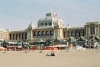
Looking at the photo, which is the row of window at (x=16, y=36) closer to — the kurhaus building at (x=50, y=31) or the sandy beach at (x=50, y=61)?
the kurhaus building at (x=50, y=31)

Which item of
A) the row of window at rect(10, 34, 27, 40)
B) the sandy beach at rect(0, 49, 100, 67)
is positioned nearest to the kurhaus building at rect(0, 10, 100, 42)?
the row of window at rect(10, 34, 27, 40)

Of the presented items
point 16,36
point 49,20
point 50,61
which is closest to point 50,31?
point 49,20

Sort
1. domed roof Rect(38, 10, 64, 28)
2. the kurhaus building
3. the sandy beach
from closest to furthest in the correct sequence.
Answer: the sandy beach, the kurhaus building, domed roof Rect(38, 10, 64, 28)

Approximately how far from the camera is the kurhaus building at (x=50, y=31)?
99.1 m

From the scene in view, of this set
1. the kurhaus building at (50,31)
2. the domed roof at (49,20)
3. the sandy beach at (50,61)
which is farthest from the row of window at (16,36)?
the sandy beach at (50,61)

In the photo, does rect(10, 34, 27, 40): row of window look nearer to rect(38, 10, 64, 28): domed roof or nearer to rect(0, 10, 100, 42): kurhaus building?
rect(0, 10, 100, 42): kurhaus building

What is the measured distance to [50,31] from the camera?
362ft

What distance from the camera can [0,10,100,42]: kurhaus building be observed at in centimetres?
9906

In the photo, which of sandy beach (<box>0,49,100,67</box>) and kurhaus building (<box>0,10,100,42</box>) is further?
kurhaus building (<box>0,10,100,42</box>)

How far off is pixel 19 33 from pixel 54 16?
19.9 metres

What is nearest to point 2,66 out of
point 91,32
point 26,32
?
point 91,32

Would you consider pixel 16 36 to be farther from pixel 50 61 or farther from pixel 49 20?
pixel 50 61

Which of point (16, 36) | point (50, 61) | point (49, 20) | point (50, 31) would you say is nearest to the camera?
point (50, 61)

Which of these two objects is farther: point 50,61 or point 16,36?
point 16,36
